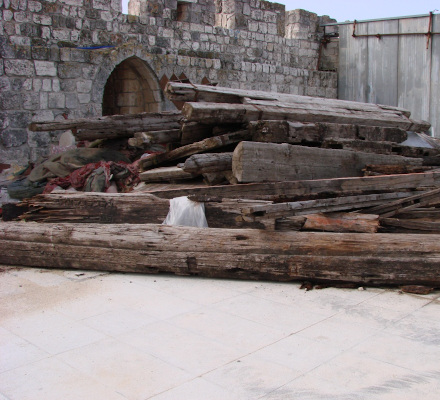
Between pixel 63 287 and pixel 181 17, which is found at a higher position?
pixel 181 17

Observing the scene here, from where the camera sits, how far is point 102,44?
990cm

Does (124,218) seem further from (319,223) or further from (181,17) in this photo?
(181,17)

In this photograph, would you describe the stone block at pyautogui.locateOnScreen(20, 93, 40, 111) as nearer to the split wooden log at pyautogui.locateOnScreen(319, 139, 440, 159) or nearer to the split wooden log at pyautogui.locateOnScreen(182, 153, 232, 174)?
the split wooden log at pyautogui.locateOnScreen(182, 153, 232, 174)

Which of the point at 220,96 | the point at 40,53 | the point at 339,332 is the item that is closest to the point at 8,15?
the point at 40,53

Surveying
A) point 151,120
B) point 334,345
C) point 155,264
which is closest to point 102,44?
point 151,120

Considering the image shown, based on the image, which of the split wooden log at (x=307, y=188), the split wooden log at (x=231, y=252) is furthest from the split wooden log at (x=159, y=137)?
the split wooden log at (x=231, y=252)

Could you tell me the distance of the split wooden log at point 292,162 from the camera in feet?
15.9

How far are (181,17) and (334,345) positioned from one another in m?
9.49

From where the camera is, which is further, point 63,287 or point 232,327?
point 63,287

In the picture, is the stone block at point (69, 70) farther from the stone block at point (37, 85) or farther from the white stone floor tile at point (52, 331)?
the white stone floor tile at point (52, 331)

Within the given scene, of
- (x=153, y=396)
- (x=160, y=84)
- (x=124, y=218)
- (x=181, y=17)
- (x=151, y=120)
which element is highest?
(x=181, y=17)

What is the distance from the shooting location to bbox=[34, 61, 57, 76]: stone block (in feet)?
29.8

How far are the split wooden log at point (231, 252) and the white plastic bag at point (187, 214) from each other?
0.85 feet

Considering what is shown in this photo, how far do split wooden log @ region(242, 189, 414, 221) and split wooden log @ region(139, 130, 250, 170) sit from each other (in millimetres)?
1300
